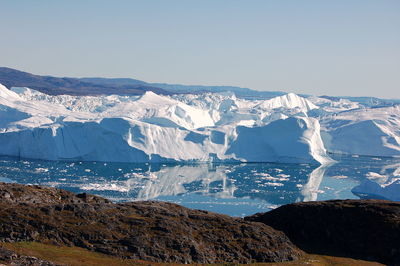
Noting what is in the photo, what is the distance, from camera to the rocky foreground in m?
13.5

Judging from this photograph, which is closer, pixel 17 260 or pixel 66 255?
pixel 17 260

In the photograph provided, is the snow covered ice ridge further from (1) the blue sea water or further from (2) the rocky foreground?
(2) the rocky foreground

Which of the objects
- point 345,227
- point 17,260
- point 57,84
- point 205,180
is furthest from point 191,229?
point 57,84

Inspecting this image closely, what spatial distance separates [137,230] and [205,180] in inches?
1341

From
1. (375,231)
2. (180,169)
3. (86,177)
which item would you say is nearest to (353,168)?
(180,169)

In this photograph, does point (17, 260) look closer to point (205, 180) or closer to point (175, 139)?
point (205, 180)

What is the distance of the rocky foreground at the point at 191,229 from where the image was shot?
44.3 feet

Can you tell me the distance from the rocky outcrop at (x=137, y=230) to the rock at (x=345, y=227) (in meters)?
1.64

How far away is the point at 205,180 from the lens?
48438 mm

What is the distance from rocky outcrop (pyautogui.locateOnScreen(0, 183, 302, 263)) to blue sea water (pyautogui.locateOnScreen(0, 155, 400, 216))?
18.3 meters

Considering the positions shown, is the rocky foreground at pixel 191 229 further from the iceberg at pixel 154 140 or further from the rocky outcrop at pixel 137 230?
the iceberg at pixel 154 140

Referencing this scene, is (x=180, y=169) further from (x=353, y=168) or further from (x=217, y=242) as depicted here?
(x=217, y=242)

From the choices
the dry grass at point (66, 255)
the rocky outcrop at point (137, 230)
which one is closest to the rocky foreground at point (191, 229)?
the rocky outcrop at point (137, 230)

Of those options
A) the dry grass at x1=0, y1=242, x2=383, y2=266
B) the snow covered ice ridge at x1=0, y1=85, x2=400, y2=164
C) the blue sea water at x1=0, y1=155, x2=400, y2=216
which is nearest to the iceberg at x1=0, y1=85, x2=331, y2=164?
the snow covered ice ridge at x1=0, y1=85, x2=400, y2=164
